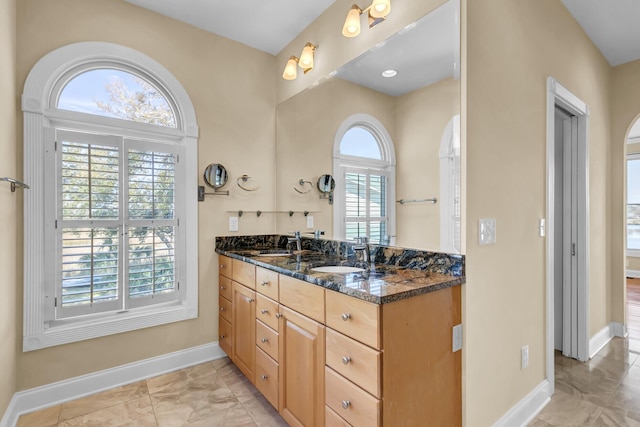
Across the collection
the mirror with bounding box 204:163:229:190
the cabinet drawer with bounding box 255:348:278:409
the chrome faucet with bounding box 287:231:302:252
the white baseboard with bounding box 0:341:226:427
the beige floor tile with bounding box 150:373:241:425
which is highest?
the mirror with bounding box 204:163:229:190

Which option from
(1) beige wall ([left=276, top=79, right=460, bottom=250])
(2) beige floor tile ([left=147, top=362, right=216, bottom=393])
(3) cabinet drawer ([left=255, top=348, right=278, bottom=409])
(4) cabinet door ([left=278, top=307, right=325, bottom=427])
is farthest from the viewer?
(2) beige floor tile ([left=147, top=362, right=216, bottom=393])

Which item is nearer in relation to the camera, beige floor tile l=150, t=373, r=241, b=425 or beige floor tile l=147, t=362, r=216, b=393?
beige floor tile l=150, t=373, r=241, b=425

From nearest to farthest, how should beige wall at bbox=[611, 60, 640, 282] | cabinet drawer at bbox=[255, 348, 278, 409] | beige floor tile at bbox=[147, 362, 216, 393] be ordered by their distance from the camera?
cabinet drawer at bbox=[255, 348, 278, 409]
beige floor tile at bbox=[147, 362, 216, 393]
beige wall at bbox=[611, 60, 640, 282]

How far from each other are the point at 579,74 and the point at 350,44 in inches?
71.6

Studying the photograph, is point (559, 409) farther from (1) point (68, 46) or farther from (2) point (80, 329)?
(1) point (68, 46)

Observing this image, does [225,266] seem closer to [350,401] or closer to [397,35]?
[350,401]

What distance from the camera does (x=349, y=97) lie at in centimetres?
226

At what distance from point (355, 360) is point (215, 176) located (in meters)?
1.87

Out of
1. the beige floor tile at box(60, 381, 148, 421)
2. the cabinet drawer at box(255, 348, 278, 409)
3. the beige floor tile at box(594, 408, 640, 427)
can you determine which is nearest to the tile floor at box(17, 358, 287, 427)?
the beige floor tile at box(60, 381, 148, 421)

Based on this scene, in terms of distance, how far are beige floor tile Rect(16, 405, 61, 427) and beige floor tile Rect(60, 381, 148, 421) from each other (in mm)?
33

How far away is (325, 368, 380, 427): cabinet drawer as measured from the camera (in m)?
1.20

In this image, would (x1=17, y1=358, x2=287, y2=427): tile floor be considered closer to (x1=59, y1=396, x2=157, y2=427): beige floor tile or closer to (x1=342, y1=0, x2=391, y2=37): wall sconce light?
(x1=59, y1=396, x2=157, y2=427): beige floor tile

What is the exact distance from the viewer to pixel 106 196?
2.17 meters

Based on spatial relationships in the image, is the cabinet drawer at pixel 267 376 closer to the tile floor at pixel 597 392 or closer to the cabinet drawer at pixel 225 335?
the cabinet drawer at pixel 225 335
